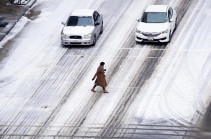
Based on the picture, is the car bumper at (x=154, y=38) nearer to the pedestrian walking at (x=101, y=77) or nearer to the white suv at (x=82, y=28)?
the white suv at (x=82, y=28)

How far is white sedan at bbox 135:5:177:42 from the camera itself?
3189 cm

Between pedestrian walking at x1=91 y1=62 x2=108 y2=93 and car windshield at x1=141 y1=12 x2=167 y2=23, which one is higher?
car windshield at x1=141 y1=12 x2=167 y2=23

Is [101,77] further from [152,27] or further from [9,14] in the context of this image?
[9,14]

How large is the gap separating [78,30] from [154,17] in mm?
4072

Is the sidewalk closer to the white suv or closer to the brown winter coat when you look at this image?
the white suv

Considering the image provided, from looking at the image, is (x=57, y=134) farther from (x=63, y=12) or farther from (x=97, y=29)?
(x=63, y=12)

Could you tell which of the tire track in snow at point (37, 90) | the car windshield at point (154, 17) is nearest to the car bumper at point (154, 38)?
the car windshield at point (154, 17)

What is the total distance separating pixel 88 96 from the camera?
27906 mm

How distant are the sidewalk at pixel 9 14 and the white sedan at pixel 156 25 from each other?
794cm

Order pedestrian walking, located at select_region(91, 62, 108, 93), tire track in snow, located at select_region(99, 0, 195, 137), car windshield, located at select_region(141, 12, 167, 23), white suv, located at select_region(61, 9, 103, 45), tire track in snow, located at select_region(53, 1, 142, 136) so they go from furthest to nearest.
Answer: car windshield, located at select_region(141, 12, 167, 23), white suv, located at select_region(61, 9, 103, 45), pedestrian walking, located at select_region(91, 62, 108, 93), tire track in snow, located at select_region(99, 0, 195, 137), tire track in snow, located at select_region(53, 1, 142, 136)

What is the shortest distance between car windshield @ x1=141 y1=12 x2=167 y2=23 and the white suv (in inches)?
98.5

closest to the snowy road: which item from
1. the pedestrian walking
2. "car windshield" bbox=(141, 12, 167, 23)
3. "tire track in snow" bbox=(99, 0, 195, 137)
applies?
"tire track in snow" bbox=(99, 0, 195, 137)

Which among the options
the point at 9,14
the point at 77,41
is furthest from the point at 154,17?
the point at 9,14

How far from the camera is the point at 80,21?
33312 mm
